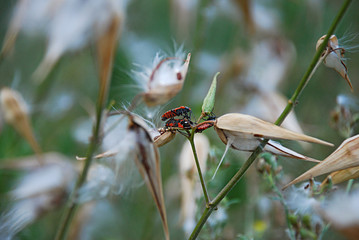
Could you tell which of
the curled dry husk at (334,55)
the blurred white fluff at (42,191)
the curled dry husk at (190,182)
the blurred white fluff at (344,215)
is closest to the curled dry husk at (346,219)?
the blurred white fluff at (344,215)

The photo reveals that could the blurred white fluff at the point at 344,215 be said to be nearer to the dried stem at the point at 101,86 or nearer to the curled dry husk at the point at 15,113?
the dried stem at the point at 101,86

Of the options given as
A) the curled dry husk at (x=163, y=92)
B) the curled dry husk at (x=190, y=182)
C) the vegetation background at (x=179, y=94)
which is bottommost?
the vegetation background at (x=179, y=94)

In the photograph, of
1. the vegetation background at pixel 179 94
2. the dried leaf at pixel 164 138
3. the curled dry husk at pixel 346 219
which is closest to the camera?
the curled dry husk at pixel 346 219

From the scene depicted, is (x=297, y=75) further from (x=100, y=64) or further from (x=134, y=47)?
(x=100, y=64)

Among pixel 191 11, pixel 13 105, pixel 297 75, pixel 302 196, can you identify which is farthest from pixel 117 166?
pixel 297 75

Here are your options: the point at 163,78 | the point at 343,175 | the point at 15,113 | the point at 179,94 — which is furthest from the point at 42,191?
the point at 179,94

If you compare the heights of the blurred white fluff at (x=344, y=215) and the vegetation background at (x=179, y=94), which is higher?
the blurred white fluff at (x=344, y=215)

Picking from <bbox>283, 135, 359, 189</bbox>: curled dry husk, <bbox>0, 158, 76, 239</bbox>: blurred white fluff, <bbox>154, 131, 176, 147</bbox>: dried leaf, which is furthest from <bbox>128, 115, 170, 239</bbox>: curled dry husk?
<bbox>0, 158, 76, 239</bbox>: blurred white fluff

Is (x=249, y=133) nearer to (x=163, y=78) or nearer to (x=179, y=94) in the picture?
(x=163, y=78)

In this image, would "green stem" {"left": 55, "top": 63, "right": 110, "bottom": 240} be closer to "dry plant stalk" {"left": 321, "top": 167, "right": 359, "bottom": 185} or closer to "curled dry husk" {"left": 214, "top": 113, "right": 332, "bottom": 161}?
"curled dry husk" {"left": 214, "top": 113, "right": 332, "bottom": 161}

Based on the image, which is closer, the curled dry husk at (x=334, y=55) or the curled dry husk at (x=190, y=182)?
the curled dry husk at (x=334, y=55)
